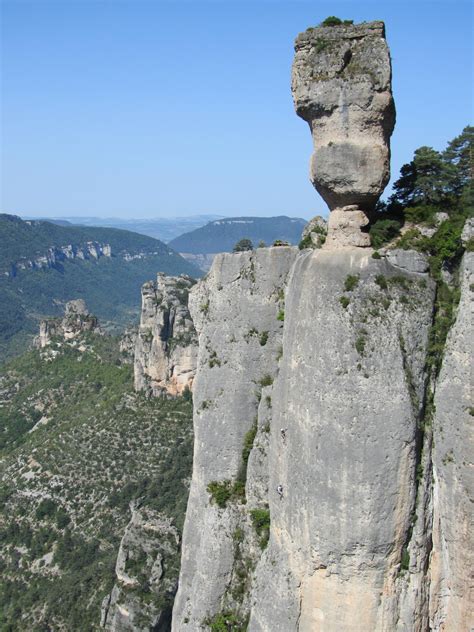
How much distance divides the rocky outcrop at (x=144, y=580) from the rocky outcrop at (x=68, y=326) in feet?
180

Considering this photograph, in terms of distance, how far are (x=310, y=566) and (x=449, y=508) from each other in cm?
441

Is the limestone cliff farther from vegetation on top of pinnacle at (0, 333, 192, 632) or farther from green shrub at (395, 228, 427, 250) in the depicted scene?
vegetation on top of pinnacle at (0, 333, 192, 632)

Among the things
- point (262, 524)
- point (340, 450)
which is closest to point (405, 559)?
point (340, 450)

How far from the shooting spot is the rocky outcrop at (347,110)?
779 inches

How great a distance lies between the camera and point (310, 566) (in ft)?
66.0

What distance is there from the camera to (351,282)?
19.4 meters

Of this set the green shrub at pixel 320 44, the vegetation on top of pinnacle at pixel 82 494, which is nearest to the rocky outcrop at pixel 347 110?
the green shrub at pixel 320 44

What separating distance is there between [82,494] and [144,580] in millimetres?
18651

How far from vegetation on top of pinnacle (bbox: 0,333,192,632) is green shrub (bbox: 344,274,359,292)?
27.8m

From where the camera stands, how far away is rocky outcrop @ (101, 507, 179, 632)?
4000cm

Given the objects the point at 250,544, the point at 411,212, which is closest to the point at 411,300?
the point at 411,212

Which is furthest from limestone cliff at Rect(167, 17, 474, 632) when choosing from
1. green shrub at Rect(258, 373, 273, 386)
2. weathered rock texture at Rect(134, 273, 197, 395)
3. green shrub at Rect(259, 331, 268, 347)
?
weathered rock texture at Rect(134, 273, 197, 395)

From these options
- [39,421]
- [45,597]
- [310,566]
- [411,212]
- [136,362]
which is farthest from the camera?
[39,421]

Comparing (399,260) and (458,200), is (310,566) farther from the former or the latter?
(458,200)
